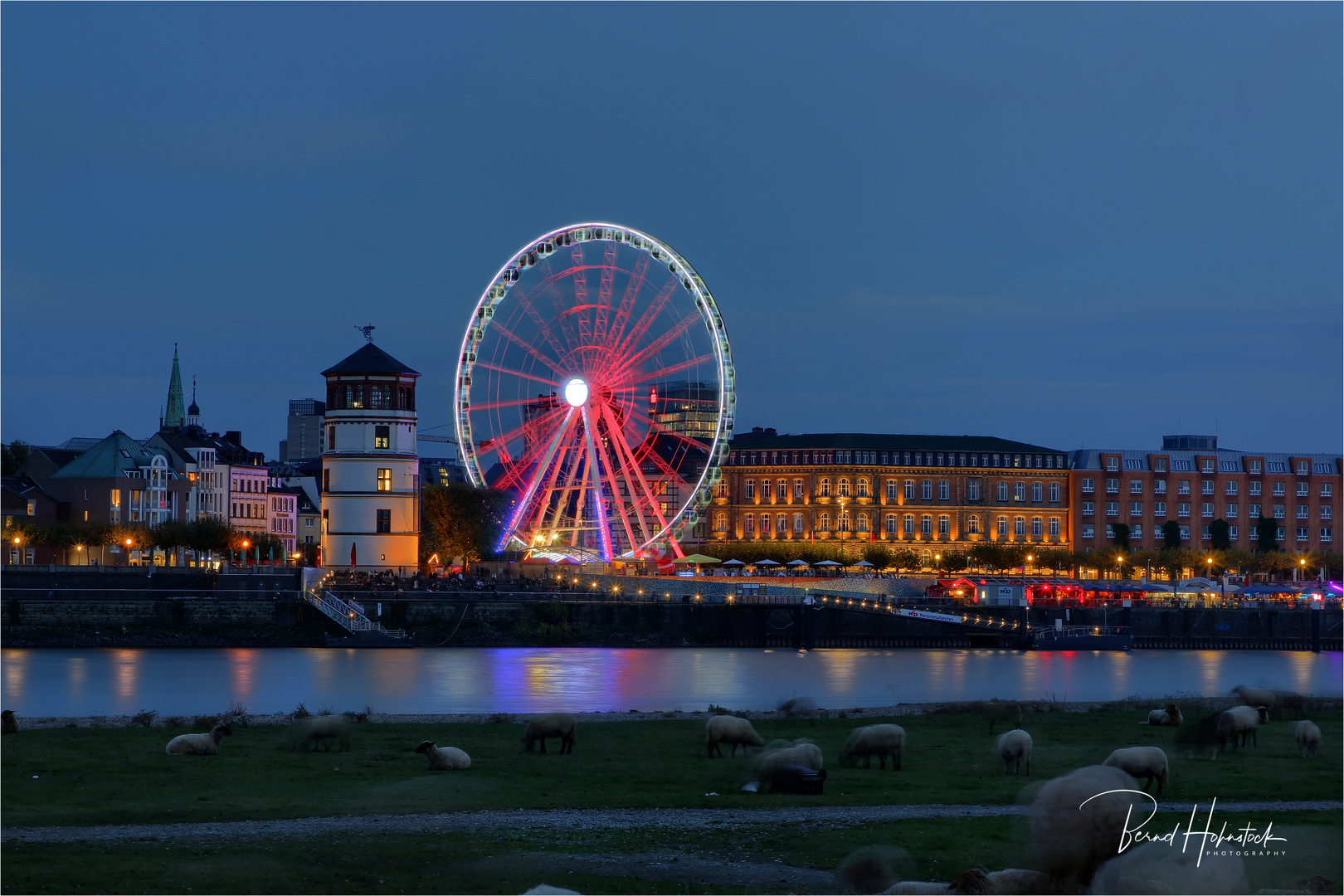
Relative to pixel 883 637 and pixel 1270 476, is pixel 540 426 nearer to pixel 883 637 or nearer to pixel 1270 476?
pixel 883 637

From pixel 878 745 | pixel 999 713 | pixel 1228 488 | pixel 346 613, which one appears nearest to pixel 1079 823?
pixel 878 745

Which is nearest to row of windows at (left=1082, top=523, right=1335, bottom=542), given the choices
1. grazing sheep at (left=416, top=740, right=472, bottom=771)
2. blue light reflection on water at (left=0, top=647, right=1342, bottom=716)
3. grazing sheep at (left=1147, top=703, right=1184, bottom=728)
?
blue light reflection on water at (left=0, top=647, right=1342, bottom=716)

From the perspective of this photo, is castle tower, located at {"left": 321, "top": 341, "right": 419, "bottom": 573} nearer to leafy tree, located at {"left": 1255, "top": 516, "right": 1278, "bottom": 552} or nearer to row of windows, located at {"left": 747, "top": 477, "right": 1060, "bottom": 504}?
row of windows, located at {"left": 747, "top": 477, "right": 1060, "bottom": 504}

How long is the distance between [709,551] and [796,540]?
974cm

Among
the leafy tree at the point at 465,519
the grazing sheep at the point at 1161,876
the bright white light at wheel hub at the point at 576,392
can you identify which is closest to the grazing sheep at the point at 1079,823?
the grazing sheep at the point at 1161,876

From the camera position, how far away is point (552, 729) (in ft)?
104

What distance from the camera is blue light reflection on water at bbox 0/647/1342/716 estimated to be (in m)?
50.9

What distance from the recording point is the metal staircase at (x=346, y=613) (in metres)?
79.4

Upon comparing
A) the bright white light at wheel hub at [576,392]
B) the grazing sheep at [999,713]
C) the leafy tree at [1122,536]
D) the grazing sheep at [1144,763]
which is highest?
the bright white light at wheel hub at [576,392]

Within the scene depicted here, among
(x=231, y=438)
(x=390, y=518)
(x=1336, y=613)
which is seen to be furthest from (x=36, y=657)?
(x=231, y=438)

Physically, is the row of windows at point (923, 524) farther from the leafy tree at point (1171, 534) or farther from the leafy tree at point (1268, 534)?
the leafy tree at point (1268, 534)

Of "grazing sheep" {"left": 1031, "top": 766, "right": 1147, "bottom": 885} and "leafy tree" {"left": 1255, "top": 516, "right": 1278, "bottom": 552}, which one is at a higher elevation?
"leafy tree" {"left": 1255, "top": 516, "right": 1278, "bottom": 552}

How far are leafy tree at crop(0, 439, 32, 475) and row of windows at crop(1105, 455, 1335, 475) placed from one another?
95.0 meters

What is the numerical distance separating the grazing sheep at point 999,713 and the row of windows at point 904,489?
11553 centimetres
